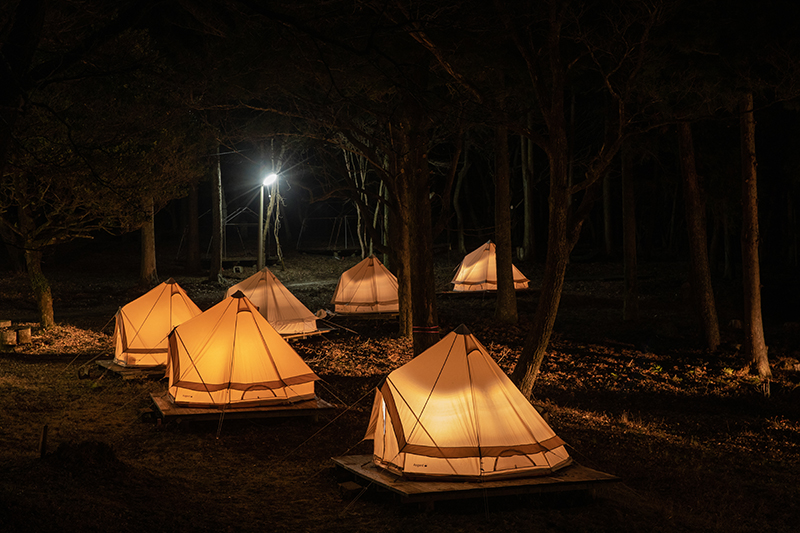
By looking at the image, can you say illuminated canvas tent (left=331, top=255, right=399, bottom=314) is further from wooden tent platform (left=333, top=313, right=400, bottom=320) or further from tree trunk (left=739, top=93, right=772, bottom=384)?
tree trunk (left=739, top=93, right=772, bottom=384)

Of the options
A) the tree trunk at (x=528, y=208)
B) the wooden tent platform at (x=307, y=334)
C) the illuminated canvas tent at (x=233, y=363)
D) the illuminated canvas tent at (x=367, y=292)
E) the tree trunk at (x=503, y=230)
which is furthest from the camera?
the tree trunk at (x=528, y=208)

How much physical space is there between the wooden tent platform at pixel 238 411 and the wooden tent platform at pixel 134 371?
7.79 feet

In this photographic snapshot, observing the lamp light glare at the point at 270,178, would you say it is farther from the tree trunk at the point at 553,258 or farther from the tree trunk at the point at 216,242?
the tree trunk at the point at 553,258

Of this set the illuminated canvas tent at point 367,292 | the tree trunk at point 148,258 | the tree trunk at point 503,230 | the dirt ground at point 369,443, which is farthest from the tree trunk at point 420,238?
the tree trunk at point 148,258

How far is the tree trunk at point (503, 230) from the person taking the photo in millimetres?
16656

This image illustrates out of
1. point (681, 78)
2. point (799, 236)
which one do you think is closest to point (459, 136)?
point (681, 78)

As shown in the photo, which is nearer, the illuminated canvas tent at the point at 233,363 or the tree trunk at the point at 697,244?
the illuminated canvas tent at the point at 233,363

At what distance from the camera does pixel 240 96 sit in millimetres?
13086

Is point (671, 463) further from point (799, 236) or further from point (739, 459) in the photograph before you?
point (799, 236)

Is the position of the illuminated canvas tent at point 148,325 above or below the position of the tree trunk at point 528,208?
below

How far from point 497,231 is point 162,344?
858cm

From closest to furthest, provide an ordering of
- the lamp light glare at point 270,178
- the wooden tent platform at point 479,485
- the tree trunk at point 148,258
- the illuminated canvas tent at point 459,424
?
the wooden tent platform at point 479,485 → the illuminated canvas tent at point 459,424 → the tree trunk at point 148,258 → the lamp light glare at point 270,178

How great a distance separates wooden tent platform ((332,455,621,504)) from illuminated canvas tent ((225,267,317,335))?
939cm

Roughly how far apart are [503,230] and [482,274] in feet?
23.0
